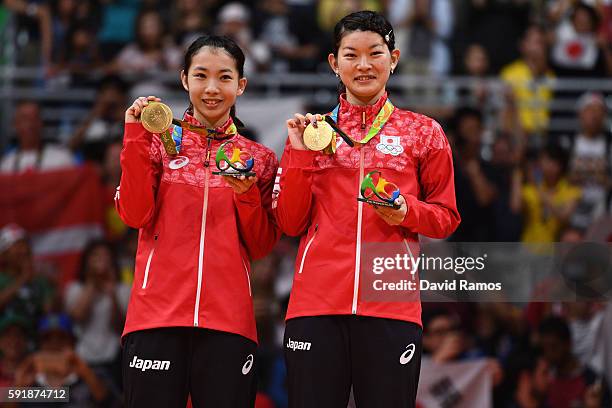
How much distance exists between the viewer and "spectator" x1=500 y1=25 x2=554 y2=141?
10.7m

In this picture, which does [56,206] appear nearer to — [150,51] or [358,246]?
[150,51]

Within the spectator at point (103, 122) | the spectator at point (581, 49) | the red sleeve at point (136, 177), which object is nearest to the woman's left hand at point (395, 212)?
the red sleeve at point (136, 177)

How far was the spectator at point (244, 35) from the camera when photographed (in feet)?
35.8

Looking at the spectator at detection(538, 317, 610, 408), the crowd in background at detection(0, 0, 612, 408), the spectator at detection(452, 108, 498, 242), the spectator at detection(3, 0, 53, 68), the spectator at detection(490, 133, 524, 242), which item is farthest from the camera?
the spectator at detection(3, 0, 53, 68)

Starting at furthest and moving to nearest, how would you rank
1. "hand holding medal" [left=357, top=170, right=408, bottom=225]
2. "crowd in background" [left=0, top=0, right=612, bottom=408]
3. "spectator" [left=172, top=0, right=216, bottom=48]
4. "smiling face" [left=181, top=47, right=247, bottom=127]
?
"spectator" [left=172, top=0, right=216, bottom=48]
"crowd in background" [left=0, top=0, right=612, bottom=408]
"smiling face" [left=181, top=47, right=247, bottom=127]
"hand holding medal" [left=357, top=170, right=408, bottom=225]

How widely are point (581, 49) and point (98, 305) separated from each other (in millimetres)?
4941

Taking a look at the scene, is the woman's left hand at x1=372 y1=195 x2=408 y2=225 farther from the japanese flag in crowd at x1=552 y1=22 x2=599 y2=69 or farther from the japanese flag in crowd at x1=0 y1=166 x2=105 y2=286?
the japanese flag in crowd at x1=552 y1=22 x2=599 y2=69

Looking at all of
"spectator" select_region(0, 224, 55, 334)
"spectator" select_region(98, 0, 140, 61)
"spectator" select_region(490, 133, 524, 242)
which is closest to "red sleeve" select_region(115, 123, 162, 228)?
"spectator" select_region(0, 224, 55, 334)

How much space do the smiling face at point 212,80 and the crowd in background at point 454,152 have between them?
2407 millimetres

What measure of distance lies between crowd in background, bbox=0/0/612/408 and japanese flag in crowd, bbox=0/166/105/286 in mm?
139

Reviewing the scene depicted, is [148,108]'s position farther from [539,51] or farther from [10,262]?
[539,51]

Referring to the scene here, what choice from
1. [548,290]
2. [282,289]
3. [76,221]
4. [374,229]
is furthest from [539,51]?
[374,229]

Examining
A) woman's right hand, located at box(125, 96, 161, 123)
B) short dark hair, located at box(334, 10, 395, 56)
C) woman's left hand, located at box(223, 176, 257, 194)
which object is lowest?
woman's left hand, located at box(223, 176, 257, 194)

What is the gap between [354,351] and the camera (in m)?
4.91
